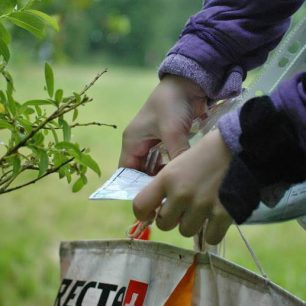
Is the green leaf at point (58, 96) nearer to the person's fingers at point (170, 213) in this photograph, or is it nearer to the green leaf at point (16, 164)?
the green leaf at point (16, 164)

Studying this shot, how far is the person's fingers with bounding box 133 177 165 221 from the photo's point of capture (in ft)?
2.81

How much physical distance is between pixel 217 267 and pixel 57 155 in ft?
0.87

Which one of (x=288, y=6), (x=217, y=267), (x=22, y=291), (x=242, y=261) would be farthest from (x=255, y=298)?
(x=242, y=261)

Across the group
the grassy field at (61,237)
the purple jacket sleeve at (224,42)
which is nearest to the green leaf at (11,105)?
the purple jacket sleeve at (224,42)

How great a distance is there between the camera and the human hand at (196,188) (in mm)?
818

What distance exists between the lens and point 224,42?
1.09m

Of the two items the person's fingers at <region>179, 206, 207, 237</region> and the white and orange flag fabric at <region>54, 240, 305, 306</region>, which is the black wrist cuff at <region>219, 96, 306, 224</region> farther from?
the white and orange flag fabric at <region>54, 240, 305, 306</region>

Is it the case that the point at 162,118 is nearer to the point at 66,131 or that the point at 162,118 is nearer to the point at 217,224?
the point at 66,131

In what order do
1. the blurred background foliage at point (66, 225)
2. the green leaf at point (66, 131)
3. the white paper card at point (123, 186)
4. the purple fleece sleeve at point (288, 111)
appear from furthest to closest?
the blurred background foliage at point (66, 225), the green leaf at point (66, 131), the white paper card at point (123, 186), the purple fleece sleeve at point (288, 111)

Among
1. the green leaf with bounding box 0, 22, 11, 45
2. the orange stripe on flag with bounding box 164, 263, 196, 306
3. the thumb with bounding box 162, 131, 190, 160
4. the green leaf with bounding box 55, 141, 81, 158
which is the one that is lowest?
the orange stripe on flag with bounding box 164, 263, 196, 306

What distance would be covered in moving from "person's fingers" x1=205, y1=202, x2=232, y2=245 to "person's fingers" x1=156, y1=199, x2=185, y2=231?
0.12 ft

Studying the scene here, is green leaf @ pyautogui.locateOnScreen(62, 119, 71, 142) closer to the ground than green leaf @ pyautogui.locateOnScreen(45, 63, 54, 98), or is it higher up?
closer to the ground

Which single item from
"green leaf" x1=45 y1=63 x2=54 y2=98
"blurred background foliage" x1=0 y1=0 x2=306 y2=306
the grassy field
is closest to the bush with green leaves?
"green leaf" x1=45 y1=63 x2=54 y2=98

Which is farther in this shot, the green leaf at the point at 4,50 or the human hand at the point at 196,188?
the green leaf at the point at 4,50
